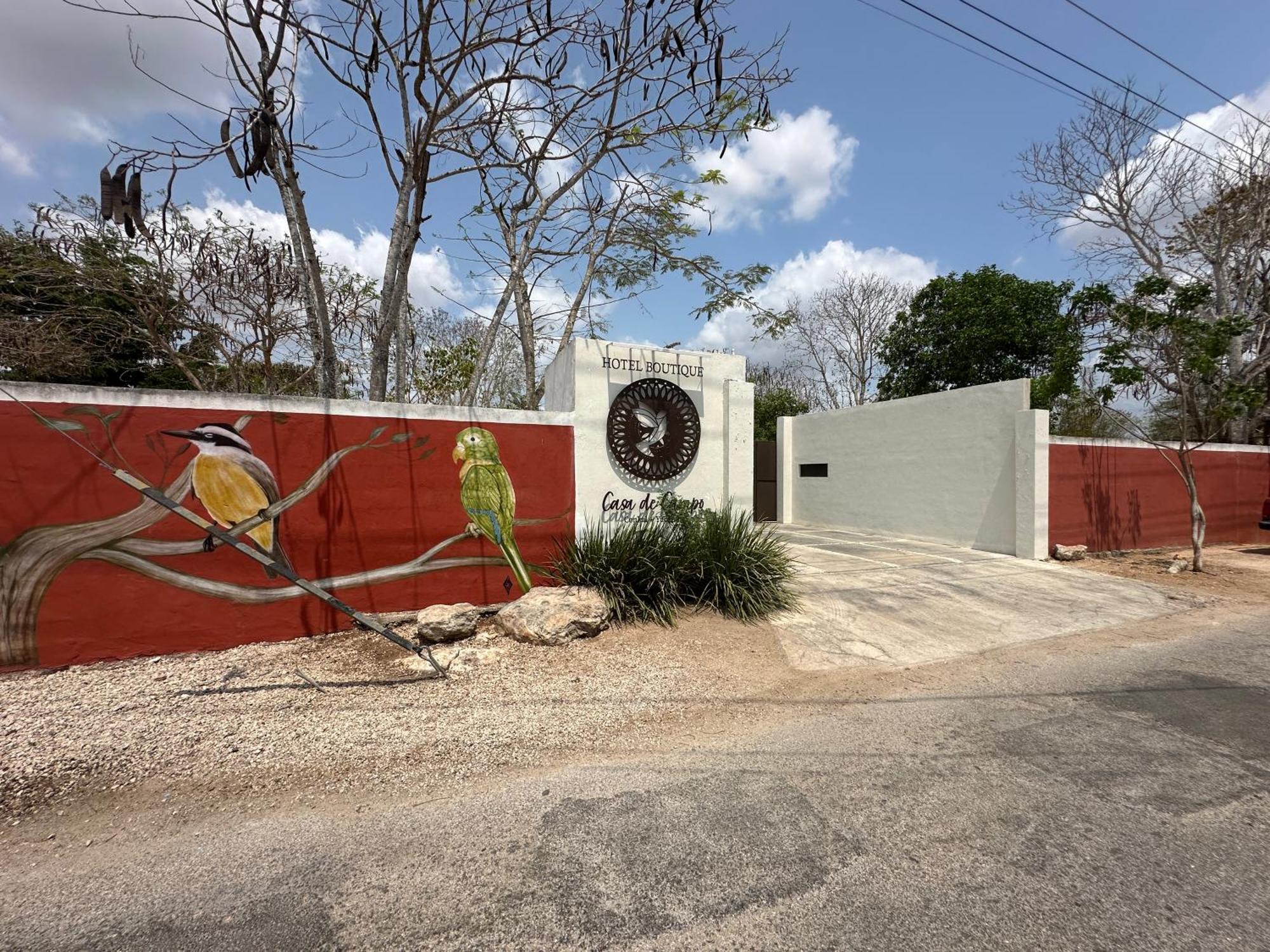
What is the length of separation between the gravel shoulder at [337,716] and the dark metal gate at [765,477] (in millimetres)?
10903

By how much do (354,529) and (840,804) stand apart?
513 centimetres

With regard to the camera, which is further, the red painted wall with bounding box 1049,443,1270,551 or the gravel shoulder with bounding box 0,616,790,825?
the red painted wall with bounding box 1049,443,1270,551

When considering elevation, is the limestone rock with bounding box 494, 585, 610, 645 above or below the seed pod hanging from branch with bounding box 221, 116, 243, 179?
below

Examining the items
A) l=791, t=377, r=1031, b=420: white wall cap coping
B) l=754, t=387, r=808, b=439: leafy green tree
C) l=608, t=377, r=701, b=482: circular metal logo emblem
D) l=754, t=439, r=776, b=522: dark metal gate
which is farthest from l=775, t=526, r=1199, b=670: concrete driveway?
l=754, t=387, r=808, b=439: leafy green tree

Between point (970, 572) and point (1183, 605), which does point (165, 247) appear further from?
point (1183, 605)

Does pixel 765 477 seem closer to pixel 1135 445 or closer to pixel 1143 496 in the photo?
pixel 1135 445

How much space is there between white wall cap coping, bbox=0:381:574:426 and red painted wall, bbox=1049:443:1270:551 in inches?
396

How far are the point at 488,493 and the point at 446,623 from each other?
1.64 meters

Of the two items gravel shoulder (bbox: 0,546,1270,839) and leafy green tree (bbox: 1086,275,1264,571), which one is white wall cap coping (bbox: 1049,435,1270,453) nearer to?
leafy green tree (bbox: 1086,275,1264,571)

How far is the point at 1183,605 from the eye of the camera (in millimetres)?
7707

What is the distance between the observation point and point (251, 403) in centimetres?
552

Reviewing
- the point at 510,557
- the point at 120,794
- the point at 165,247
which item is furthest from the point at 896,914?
the point at 165,247

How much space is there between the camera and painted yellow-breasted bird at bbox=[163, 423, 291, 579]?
5305 millimetres

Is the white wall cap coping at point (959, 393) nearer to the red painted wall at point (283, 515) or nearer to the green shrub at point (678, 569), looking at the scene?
the green shrub at point (678, 569)
